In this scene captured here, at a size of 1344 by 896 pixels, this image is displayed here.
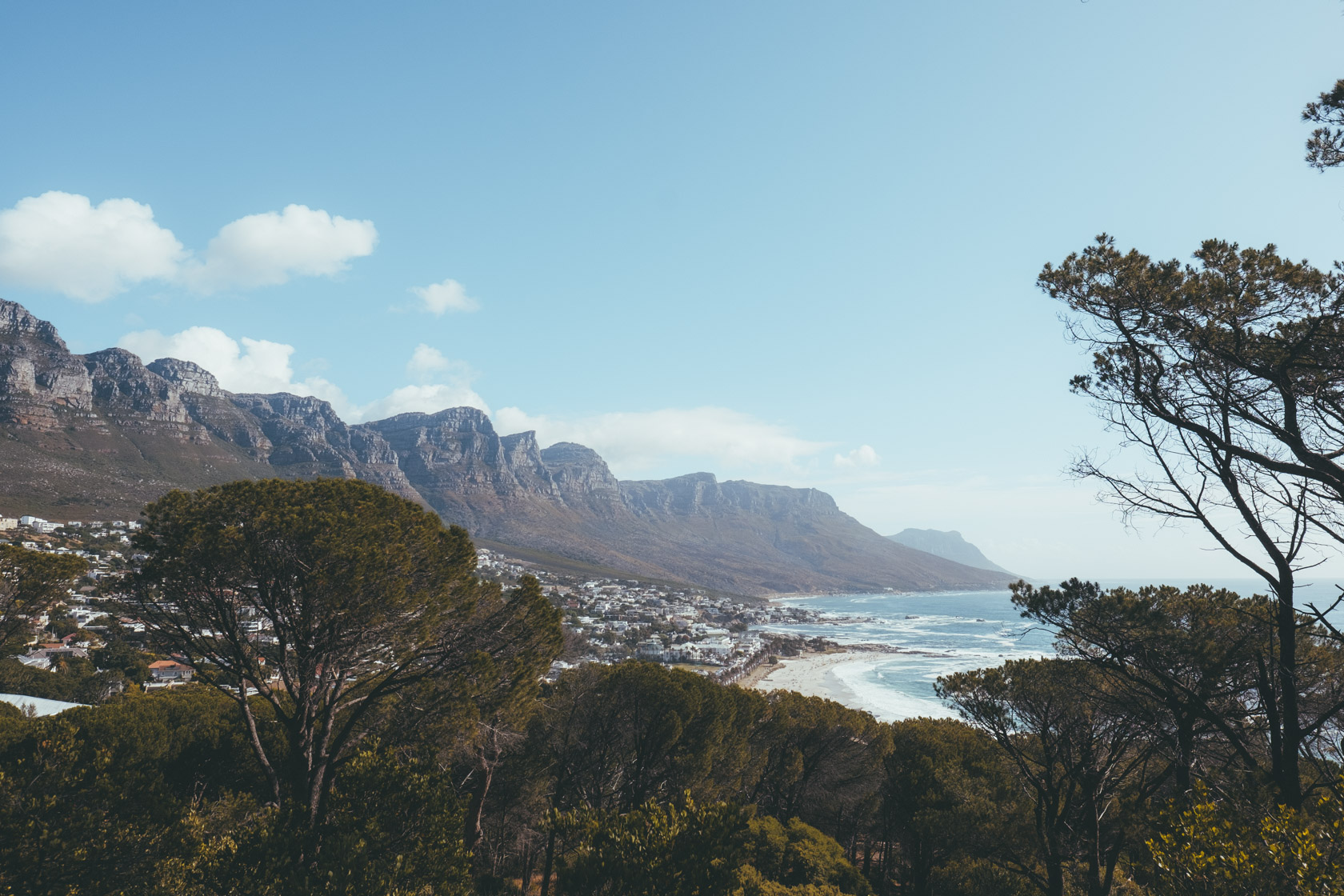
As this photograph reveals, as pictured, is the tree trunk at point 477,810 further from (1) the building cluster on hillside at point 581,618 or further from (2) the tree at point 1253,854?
(2) the tree at point 1253,854

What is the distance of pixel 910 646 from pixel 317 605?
103486 millimetres

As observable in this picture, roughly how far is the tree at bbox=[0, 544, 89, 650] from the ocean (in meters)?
20.3

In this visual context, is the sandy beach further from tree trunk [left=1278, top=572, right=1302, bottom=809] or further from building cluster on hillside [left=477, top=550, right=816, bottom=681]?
tree trunk [left=1278, top=572, right=1302, bottom=809]

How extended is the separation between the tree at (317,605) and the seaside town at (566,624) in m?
0.77

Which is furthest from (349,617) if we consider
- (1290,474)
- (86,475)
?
(86,475)

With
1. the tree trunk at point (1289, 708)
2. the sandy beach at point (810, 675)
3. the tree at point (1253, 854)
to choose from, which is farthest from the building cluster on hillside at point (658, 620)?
the tree at point (1253, 854)

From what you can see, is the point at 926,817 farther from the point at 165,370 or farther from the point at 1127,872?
the point at 165,370

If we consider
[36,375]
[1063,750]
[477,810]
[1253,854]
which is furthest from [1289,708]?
[36,375]

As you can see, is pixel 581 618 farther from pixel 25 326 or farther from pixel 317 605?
pixel 25 326

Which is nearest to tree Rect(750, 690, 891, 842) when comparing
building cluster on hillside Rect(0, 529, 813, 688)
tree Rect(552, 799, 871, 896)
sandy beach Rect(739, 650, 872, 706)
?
building cluster on hillside Rect(0, 529, 813, 688)

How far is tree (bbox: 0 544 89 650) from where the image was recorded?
13641 millimetres

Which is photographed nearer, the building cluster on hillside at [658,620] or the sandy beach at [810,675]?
the sandy beach at [810,675]

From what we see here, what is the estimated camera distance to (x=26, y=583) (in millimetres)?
13805

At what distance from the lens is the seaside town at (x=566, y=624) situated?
81.0 ft
